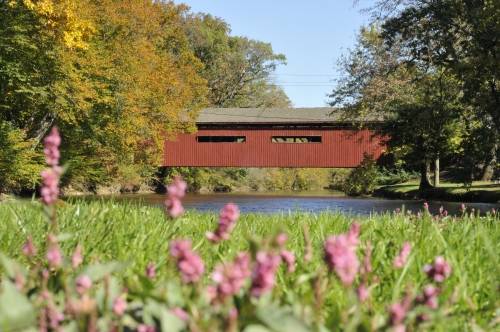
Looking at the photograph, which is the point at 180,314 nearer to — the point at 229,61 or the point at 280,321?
the point at 280,321

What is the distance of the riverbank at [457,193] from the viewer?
74.2ft

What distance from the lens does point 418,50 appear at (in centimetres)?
1764

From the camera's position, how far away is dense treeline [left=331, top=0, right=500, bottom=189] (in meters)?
15.4

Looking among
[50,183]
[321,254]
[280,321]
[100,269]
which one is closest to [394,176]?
[321,254]

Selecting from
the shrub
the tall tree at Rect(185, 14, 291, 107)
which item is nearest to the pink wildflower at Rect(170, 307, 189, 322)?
the shrub

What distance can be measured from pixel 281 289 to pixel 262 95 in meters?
54.6

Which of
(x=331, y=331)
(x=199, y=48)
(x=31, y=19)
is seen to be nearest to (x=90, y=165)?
(x=31, y=19)

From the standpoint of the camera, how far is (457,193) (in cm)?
2509

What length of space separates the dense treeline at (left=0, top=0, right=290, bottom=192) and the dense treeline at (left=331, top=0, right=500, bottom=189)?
10.2 m

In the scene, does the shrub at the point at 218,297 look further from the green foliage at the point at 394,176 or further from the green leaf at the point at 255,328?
the green foliage at the point at 394,176

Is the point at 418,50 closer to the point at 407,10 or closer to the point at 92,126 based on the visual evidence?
the point at 407,10

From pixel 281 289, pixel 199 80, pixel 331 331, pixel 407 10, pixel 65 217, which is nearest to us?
pixel 331 331

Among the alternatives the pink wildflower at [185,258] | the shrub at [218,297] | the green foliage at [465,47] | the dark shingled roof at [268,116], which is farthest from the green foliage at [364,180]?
the pink wildflower at [185,258]

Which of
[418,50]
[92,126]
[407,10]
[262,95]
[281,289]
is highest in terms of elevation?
[262,95]
